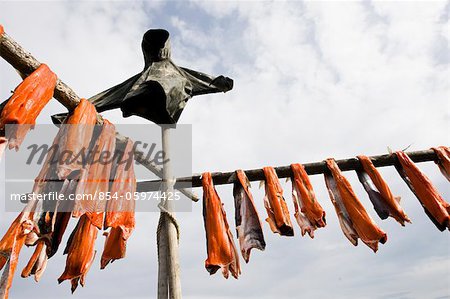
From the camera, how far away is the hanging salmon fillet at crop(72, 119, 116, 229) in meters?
3.27

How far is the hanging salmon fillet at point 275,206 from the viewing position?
4398 millimetres

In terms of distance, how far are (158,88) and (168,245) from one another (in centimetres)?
184

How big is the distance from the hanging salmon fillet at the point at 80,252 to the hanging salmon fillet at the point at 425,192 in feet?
14.0

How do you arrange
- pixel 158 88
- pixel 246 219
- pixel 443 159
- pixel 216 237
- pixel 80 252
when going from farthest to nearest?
pixel 443 159 → pixel 246 219 → pixel 158 88 → pixel 216 237 → pixel 80 252

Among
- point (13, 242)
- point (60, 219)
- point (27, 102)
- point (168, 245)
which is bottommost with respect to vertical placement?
point (13, 242)

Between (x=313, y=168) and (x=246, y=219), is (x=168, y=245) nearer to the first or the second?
(x=246, y=219)

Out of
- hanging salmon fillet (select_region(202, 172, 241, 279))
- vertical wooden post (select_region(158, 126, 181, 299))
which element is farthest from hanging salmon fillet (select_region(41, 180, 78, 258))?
hanging salmon fillet (select_region(202, 172, 241, 279))

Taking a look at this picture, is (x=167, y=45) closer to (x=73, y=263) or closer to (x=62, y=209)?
(x=62, y=209)

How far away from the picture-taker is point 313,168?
5.04 m

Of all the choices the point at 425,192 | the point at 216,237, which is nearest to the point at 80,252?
the point at 216,237

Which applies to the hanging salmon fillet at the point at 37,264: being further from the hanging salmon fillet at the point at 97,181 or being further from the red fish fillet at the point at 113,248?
the hanging salmon fillet at the point at 97,181

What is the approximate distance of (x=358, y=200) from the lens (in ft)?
15.4

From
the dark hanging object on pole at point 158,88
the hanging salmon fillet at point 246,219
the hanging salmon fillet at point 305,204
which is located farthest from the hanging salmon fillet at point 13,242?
the hanging salmon fillet at point 305,204

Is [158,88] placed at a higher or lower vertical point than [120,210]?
higher
